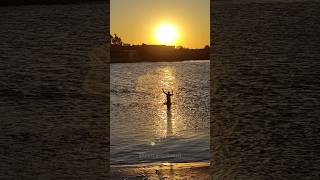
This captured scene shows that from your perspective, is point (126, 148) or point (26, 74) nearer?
point (26, 74)

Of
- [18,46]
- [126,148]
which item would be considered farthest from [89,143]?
[126,148]

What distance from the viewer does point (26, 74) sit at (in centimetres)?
1069

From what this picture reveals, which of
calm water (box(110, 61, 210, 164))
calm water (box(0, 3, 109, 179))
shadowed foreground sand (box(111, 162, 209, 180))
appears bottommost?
calm water (box(110, 61, 210, 164))

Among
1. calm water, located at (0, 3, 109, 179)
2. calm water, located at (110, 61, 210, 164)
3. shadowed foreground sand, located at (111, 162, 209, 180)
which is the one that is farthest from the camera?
calm water, located at (110, 61, 210, 164)

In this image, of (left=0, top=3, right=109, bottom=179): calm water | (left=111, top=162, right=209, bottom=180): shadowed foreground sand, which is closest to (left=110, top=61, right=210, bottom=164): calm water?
(left=111, top=162, right=209, bottom=180): shadowed foreground sand

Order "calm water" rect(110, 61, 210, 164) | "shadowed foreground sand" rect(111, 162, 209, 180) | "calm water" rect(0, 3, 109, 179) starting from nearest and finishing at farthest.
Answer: "calm water" rect(0, 3, 109, 179), "shadowed foreground sand" rect(111, 162, 209, 180), "calm water" rect(110, 61, 210, 164)

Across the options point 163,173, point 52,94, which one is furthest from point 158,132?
point 52,94

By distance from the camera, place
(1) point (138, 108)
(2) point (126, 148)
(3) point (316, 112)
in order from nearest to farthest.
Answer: (3) point (316, 112), (2) point (126, 148), (1) point (138, 108)

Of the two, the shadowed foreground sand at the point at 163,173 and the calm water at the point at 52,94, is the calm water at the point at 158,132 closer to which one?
the shadowed foreground sand at the point at 163,173

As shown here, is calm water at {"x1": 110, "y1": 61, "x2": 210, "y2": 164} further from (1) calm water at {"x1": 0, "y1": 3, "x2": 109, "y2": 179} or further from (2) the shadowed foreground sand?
(1) calm water at {"x1": 0, "y1": 3, "x2": 109, "y2": 179}

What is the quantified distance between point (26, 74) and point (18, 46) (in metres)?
0.74

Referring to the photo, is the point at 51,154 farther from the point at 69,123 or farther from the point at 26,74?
the point at 26,74

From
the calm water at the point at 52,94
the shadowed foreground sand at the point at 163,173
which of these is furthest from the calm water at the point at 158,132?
the calm water at the point at 52,94

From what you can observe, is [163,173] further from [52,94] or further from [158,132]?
[158,132]
